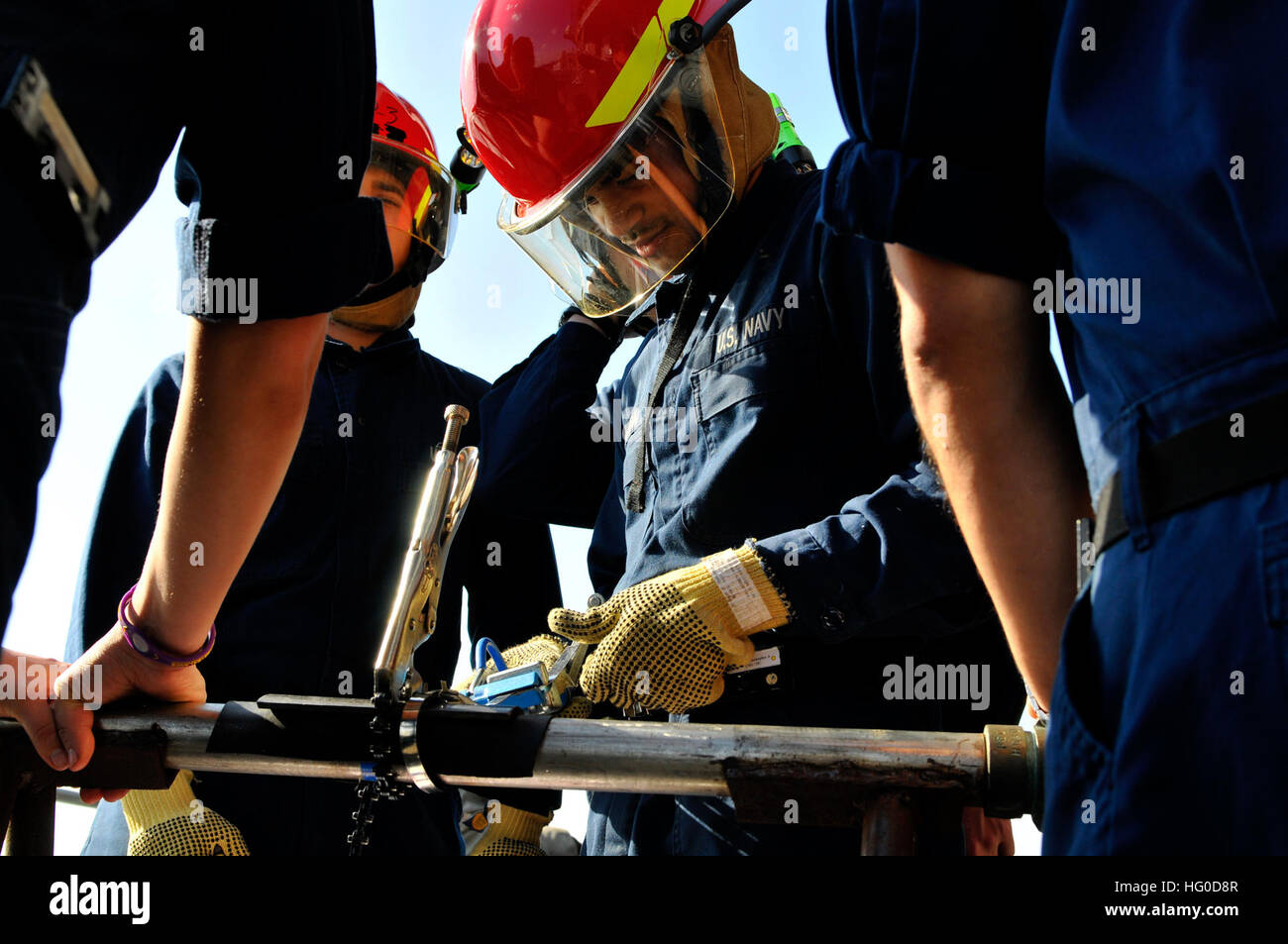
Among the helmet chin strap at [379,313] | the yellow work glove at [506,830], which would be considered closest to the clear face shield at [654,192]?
the helmet chin strap at [379,313]

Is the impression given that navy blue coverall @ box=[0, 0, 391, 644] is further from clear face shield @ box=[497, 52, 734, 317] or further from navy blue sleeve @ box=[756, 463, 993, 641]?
clear face shield @ box=[497, 52, 734, 317]

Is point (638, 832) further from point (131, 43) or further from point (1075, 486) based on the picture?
point (131, 43)

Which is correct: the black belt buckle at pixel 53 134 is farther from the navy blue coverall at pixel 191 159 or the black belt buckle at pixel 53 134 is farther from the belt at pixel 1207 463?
the belt at pixel 1207 463

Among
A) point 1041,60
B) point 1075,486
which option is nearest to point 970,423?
point 1075,486

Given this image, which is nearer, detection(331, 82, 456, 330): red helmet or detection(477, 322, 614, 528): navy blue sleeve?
detection(477, 322, 614, 528): navy blue sleeve

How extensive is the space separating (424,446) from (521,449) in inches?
10.8

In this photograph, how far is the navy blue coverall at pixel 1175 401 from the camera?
83 cm

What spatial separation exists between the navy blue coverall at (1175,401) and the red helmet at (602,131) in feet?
5.31

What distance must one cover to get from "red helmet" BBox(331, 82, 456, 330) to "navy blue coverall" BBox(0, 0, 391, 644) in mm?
1746

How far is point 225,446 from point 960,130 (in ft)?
3.21

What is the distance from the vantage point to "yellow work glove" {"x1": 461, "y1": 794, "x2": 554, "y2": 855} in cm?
277

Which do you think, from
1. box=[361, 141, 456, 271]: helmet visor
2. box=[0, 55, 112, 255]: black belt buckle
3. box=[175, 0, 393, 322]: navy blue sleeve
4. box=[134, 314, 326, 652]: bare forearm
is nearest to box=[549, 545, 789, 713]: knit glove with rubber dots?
box=[134, 314, 326, 652]: bare forearm

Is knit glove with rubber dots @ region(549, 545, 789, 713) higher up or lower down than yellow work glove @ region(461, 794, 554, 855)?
higher up

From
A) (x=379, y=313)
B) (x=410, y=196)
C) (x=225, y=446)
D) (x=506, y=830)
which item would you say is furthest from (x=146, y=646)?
(x=410, y=196)
